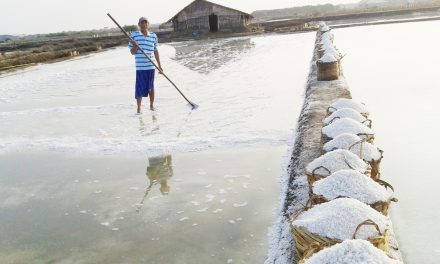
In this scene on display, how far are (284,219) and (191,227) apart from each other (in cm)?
63

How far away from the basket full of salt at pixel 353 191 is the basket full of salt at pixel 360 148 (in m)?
0.49

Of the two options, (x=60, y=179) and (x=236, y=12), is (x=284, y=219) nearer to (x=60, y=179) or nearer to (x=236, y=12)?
(x=60, y=179)

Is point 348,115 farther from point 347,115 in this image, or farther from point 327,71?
point 327,71

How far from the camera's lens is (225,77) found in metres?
9.11

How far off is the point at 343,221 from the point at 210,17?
30.7m

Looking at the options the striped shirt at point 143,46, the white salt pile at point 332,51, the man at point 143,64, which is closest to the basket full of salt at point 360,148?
the white salt pile at point 332,51

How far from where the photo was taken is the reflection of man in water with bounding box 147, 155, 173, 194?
346cm

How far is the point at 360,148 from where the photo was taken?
7.93 ft

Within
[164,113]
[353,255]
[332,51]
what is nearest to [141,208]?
[353,255]

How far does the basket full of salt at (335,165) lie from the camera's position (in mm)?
2204

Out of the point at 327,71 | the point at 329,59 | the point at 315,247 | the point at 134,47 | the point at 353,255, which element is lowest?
the point at 315,247

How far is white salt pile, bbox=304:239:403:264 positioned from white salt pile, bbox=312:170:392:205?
50cm

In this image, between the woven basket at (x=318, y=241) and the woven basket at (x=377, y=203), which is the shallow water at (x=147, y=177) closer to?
the woven basket at (x=377, y=203)

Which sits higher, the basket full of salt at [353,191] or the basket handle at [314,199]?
the basket full of salt at [353,191]
